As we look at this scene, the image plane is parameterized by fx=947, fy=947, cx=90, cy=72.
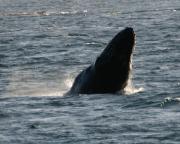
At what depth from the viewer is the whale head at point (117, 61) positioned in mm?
33062

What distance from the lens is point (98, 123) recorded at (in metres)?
28.4

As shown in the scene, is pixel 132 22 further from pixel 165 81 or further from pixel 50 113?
pixel 50 113

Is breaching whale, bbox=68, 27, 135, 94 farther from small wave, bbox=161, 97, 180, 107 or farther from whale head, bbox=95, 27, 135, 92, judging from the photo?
small wave, bbox=161, 97, 180, 107

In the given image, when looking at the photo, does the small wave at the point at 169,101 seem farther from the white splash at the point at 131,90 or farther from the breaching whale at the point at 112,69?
the white splash at the point at 131,90

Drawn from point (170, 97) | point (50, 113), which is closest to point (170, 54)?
point (170, 97)

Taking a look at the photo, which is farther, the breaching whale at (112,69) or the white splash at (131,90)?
the white splash at (131,90)

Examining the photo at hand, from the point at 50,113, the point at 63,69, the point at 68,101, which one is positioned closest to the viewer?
the point at 50,113

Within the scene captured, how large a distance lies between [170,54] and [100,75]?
18448 millimetres

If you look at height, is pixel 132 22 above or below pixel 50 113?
below

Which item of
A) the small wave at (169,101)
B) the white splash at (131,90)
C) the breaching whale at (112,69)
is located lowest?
the white splash at (131,90)

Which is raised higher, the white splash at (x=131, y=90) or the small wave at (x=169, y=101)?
the small wave at (x=169, y=101)

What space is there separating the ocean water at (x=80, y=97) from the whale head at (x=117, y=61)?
0.63 metres

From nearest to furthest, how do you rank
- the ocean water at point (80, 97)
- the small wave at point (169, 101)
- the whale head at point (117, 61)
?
the ocean water at point (80, 97)
the small wave at point (169, 101)
the whale head at point (117, 61)

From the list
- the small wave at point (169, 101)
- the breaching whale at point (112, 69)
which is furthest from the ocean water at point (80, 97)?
the breaching whale at point (112, 69)
